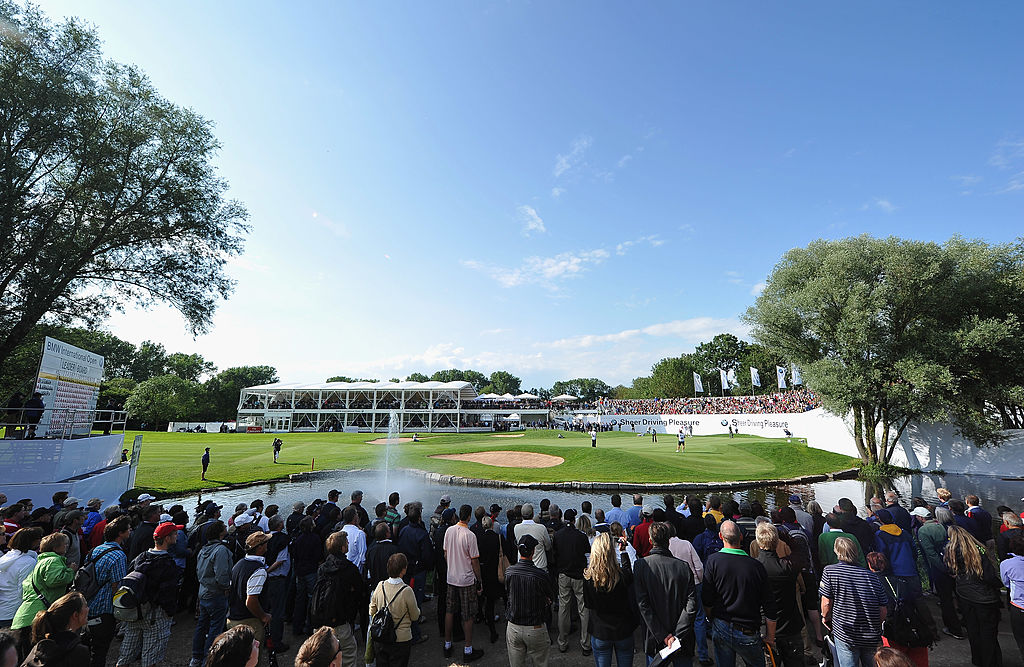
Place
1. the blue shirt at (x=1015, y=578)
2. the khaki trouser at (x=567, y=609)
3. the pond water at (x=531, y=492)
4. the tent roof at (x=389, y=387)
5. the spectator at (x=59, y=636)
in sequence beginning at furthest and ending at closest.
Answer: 1. the tent roof at (x=389, y=387)
2. the pond water at (x=531, y=492)
3. the khaki trouser at (x=567, y=609)
4. the blue shirt at (x=1015, y=578)
5. the spectator at (x=59, y=636)

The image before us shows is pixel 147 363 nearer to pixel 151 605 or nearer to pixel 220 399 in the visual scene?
pixel 220 399

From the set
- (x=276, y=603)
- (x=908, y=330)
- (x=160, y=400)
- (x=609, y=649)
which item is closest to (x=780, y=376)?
(x=908, y=330)

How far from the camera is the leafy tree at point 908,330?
2089 cm

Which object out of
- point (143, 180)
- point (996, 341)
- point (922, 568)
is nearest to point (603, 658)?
point (922, 568)

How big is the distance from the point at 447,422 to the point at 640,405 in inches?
1128

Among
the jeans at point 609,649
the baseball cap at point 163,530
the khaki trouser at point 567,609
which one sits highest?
the baseball cap at point 163,530

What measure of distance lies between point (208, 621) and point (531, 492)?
14.5 m

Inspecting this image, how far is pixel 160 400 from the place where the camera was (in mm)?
54812

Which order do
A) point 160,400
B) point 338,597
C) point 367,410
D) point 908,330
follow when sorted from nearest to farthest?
point 338,597 → point 908,330 → point 160,400 → point 367,410

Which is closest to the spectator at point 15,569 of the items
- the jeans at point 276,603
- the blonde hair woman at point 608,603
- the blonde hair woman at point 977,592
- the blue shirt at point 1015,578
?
the jeans at point 276,603

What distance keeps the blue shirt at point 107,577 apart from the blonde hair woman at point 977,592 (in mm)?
10363

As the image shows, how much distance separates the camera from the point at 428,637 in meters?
6.46

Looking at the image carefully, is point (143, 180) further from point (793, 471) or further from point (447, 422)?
point (447, 422)

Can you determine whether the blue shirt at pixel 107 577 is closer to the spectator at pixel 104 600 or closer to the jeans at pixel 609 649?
the spectator at pixel 104 600
